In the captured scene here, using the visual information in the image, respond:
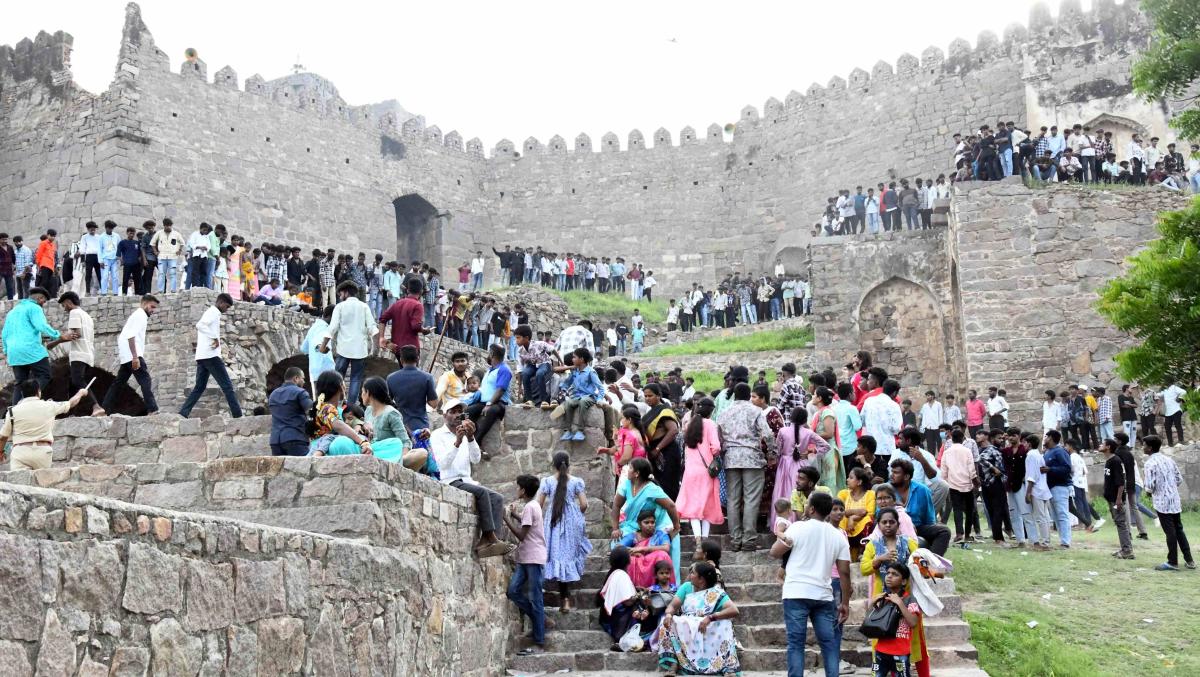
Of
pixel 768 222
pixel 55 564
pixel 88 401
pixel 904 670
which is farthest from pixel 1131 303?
pixel 768 222

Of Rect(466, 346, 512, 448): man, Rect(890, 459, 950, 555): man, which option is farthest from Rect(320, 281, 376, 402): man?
Rect(890, 459, 950, 555): man

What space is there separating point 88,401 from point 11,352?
191 inches

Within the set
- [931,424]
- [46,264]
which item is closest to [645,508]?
[931,424]

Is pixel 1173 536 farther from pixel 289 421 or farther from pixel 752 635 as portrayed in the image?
pixel 289 421

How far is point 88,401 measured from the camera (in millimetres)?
15219

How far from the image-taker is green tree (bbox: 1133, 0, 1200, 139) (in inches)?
300

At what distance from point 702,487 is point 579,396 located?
4.27 ft

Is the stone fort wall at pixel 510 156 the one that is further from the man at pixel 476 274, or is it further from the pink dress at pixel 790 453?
the pink dress at pixel 790 453

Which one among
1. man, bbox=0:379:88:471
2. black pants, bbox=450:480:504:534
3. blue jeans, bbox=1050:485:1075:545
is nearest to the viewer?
black pants, bbox=450:480:504:534

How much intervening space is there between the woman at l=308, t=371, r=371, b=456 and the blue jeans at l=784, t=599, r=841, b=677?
2.80m

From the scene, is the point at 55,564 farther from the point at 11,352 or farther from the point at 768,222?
the point at 768,222

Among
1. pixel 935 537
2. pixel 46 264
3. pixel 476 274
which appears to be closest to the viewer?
pixel 935 537

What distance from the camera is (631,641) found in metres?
8.44

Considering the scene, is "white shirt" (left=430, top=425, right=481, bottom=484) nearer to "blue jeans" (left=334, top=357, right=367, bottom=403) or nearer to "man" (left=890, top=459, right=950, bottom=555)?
"blue jeans" (left=334, top=357, right=367, bottom=403)
